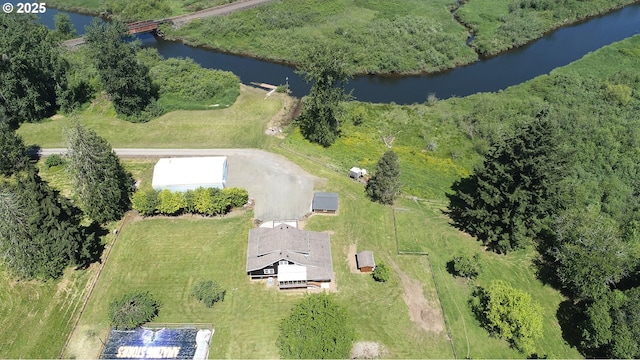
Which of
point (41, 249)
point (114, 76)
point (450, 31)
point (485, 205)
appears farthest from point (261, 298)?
point (450, 31)

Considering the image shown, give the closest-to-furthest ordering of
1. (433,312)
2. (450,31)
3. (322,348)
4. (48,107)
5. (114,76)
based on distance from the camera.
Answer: (322,348) < (433,312) < (114,76) < (48,107) < (450,31)

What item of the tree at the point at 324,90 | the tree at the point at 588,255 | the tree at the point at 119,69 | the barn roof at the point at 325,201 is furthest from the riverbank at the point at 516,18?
the tree at the point at 119,69

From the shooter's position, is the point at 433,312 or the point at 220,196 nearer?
the point at 433,312

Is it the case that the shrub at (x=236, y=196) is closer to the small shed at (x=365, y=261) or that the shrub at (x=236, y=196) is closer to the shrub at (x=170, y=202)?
the shrub at (x=170, y=202)

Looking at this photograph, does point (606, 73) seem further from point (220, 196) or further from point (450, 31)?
point (220, 196)

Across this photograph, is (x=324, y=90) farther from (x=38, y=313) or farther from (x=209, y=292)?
(x=38, y=313)
